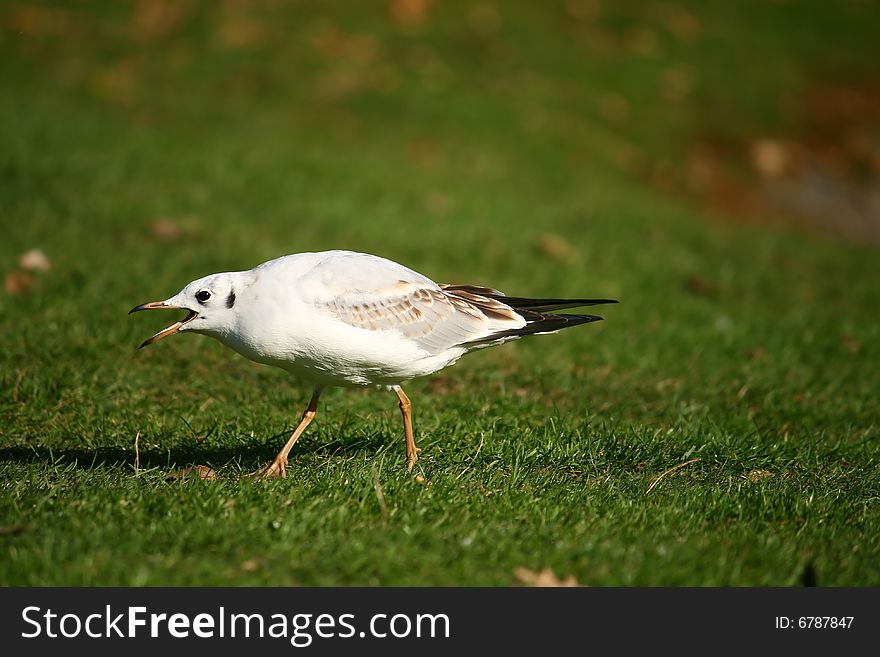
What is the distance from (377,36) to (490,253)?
274 inches

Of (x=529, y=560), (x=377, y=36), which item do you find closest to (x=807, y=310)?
(x=529, y=560)

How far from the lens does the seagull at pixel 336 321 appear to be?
180 inches

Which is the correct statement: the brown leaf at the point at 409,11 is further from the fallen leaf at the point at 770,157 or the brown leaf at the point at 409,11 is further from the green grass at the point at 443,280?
the fallen leaf at the point at 770,157

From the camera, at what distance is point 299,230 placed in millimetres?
9891

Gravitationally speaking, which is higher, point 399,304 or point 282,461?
point 399,304

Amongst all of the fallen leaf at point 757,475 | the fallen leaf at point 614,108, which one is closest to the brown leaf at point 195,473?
the fallen leaf at point 757,475

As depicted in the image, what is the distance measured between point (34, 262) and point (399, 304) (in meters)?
4.10

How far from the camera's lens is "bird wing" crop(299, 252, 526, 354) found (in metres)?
4.71

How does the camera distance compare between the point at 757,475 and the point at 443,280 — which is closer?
the point at 757,475

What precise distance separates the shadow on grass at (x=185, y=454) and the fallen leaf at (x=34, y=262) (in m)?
2.89

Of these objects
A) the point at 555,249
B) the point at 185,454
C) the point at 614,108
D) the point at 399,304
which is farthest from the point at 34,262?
the point at 614,108

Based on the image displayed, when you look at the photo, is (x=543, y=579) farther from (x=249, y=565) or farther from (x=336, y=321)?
(x=336, y=321)

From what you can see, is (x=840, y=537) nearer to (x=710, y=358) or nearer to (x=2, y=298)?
(x=710, y=358)

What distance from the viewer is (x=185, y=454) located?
207 inches
